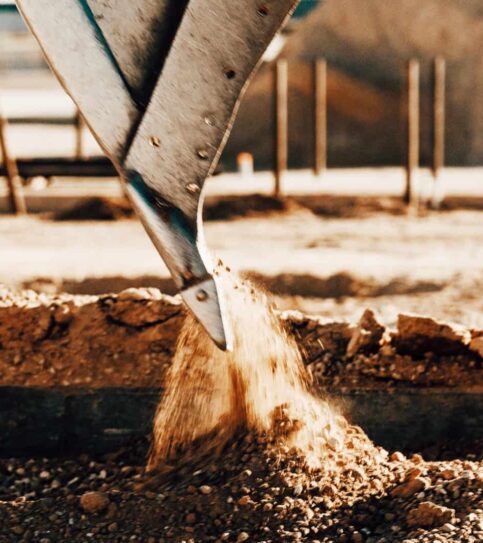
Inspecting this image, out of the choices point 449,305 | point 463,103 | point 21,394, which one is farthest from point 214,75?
point 463,103

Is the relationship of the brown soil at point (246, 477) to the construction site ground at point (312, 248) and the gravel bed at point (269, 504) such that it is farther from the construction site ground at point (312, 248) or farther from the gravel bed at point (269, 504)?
the construction site ground at point (312, 248)

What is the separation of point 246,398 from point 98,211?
7069mm

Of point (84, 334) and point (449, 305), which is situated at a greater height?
point (449, 305)

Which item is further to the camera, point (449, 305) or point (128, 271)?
point (128, 271)

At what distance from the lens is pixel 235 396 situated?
3389 mm

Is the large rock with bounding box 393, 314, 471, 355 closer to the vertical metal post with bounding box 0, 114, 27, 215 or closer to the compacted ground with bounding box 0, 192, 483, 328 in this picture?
the compacted ground with bounding box 0, 192, 483, 328

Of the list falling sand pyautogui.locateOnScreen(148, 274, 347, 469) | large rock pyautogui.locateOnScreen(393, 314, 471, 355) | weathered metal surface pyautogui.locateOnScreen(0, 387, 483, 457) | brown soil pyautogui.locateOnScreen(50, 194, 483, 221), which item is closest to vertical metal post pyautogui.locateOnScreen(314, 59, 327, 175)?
brown soil pyautogui.locateOnScreen(50, 194, 483, 221)

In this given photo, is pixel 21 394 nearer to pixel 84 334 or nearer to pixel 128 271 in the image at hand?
pixel 84 334

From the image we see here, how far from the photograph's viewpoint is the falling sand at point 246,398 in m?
3.22

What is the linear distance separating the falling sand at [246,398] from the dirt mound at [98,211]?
657 centimetres

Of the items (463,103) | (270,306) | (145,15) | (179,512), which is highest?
(463,103)

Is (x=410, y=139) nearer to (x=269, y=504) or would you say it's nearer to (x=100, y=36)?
(x=269, y=504)

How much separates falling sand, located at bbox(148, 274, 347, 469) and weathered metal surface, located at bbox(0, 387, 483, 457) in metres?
0.14

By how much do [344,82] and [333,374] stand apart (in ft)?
37.1
